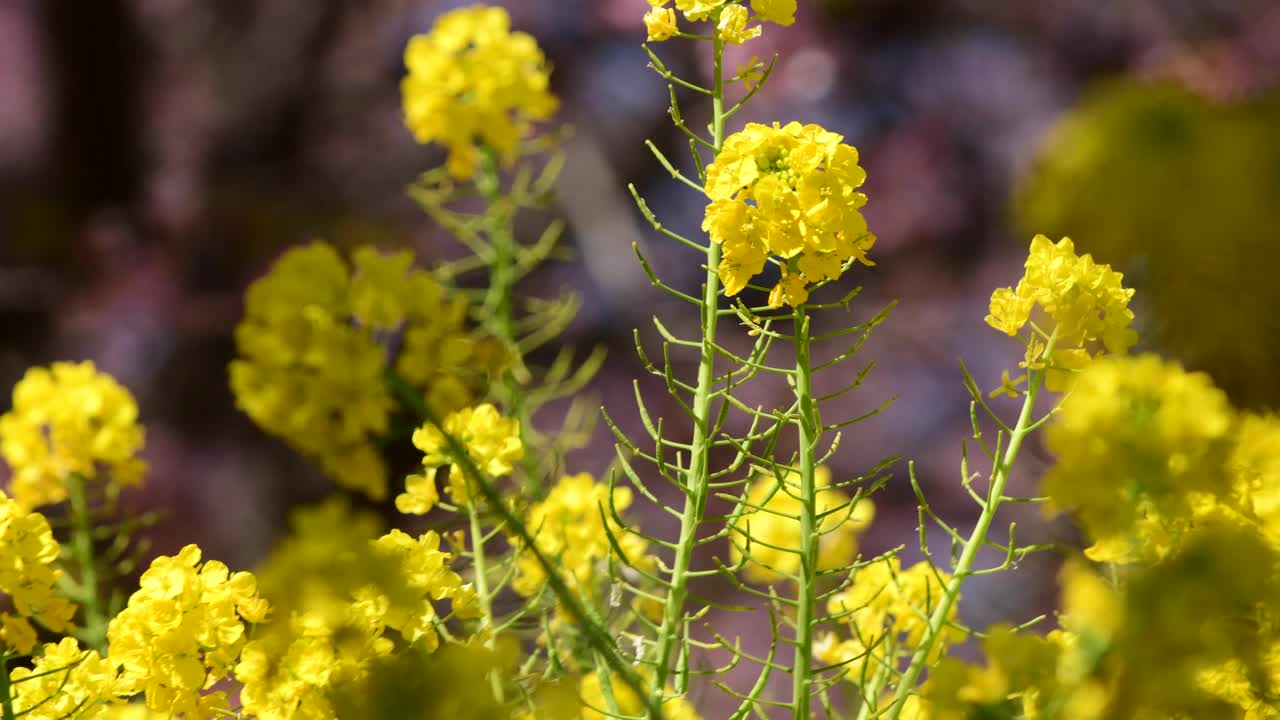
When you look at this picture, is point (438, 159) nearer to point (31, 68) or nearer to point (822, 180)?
point (31, 68)

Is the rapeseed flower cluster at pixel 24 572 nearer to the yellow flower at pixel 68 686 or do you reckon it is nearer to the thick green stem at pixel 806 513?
the yellow flower at pixel 68 686

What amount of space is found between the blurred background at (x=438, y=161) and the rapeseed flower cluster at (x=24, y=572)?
1.24 m

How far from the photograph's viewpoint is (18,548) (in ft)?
1.38

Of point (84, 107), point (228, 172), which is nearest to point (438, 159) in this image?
point (228, 172)

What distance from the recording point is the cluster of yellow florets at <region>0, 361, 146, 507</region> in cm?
62

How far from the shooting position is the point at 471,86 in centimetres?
80

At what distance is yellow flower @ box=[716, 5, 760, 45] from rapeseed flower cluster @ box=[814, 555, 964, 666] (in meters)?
0.23

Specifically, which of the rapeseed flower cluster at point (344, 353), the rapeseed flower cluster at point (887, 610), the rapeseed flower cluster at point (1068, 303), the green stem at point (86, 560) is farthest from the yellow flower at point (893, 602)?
the green stem at point (86, 560)

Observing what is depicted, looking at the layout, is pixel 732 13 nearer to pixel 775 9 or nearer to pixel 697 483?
pixel 775 9

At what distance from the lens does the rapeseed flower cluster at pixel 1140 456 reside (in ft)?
1.01

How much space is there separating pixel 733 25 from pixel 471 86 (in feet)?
1.12

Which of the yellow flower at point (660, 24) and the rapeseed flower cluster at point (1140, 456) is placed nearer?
the rapeseed flower cluster at point (1140, 456)

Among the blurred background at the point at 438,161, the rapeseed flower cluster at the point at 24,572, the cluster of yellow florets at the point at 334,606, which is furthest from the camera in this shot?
the blurred background at the point at 438,161

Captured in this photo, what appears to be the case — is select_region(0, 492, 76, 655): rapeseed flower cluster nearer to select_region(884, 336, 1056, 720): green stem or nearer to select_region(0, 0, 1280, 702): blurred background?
select_region(884, 336, 1056, 720): green stem
